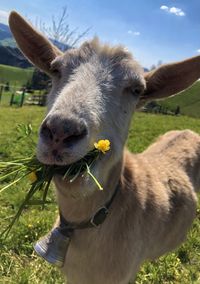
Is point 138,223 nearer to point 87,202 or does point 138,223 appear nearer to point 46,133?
point 87,202

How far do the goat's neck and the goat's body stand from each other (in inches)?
5.7

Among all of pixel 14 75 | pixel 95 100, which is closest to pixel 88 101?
pixel 95 100

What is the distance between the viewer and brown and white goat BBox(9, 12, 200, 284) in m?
2.95

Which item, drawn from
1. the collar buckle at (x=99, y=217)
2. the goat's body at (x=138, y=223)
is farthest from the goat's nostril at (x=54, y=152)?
the goat's body at (x=138, y=223)

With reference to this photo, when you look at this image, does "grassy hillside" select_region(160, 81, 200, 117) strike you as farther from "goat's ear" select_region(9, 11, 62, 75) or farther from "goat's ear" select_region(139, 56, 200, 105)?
"goat's ear" select_region(9, 11, 62, 75)

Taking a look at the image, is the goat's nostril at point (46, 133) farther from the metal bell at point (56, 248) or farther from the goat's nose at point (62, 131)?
the metal bell at point (56, 248)

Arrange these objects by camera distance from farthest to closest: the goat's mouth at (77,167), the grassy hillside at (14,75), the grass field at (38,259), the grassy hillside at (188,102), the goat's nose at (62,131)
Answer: the grassy hillside at (14,75) → the grassy hillside at (188,102) → the grass field at (38,259) → the goat's mouth at (77,167) → the goat's nose at (62,131)

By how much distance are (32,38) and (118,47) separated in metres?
0.83

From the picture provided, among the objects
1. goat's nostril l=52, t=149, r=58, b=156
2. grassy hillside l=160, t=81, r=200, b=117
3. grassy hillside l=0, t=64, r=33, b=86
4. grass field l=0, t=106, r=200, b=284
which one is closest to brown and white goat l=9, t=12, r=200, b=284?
goat's nostril l=52, t=149, r=58, b=156

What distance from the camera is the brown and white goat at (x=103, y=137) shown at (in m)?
2.95

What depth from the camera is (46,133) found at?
112 inches

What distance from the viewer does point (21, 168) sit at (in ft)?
11.2

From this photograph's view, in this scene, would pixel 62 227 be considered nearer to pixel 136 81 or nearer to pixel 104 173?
pixel 104 173

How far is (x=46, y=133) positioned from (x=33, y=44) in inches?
63.9
